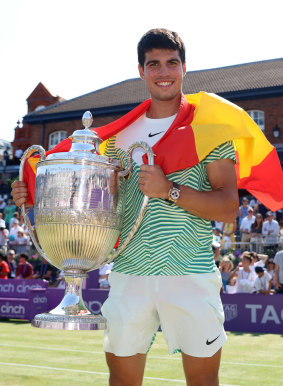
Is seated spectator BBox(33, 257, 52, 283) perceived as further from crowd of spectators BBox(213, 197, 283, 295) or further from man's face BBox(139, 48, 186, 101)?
man's face BBox(139, 48, 186, 101)

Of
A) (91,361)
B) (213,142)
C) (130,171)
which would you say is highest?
(213,142)

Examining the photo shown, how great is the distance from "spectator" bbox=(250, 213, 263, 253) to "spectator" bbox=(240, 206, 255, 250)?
136mm

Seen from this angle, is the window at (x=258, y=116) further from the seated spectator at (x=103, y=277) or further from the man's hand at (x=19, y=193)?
the man's hand at (x=19, y=193)

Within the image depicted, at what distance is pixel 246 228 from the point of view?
14375mm

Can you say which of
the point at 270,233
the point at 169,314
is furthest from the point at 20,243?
the point at 169,314

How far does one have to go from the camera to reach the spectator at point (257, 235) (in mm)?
13938

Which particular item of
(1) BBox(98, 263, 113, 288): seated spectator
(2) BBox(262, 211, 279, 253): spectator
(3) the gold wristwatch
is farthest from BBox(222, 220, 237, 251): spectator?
(3) the gold wristwatch

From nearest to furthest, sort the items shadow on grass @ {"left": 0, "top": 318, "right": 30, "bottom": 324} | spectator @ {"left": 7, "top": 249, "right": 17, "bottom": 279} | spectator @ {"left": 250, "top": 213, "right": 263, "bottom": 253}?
1. shadow on grass @ {"left": 0, "top": 318, "right": 30, "bottom": 324}
2. spectator @ {"left": 250, "top": 213, "right": 263, "bottom": 253}
3. spectator @ {"left": 7, "top": 249, "right": 17, "bottom": 279}

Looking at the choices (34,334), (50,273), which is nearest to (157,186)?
(34,334)

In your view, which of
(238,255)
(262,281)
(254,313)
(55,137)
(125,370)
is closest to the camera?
(125,370)

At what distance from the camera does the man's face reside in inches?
109

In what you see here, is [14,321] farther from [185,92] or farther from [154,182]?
[185,92]

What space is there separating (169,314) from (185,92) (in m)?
25.2

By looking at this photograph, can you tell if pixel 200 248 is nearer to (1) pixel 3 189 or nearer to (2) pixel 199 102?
(2) pixel 199 102
